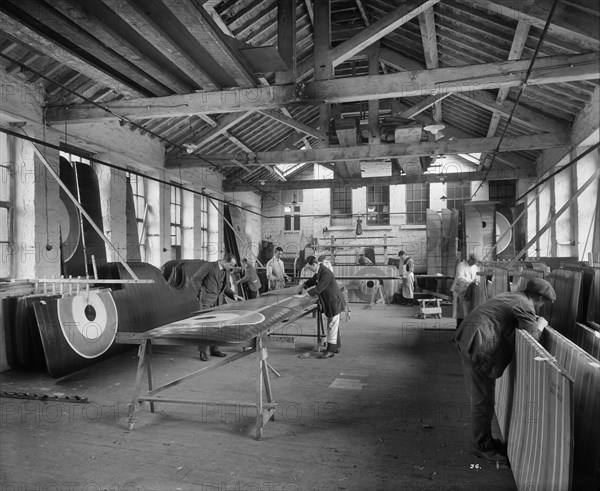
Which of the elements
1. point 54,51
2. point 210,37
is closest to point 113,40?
point 54,51

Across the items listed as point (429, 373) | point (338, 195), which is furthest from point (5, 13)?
point (338, 195)

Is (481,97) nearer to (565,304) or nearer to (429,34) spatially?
(429,34)

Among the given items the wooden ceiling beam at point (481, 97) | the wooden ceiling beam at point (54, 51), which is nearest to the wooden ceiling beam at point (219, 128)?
the wooden ceiling beam at point (481, 97)

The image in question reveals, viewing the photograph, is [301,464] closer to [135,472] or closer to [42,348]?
[135,472]

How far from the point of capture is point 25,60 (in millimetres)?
6039

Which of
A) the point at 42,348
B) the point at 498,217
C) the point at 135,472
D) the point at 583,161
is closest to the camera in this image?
the point at 583,161

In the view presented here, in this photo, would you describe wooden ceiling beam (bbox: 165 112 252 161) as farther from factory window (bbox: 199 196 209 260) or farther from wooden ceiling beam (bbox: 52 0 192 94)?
wooden ceiling beam (bbox: 52 0 192 94)

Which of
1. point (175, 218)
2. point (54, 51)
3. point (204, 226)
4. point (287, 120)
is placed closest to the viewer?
point (54, 51)

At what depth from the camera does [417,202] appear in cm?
1855

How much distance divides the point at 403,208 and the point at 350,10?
11.3 metres

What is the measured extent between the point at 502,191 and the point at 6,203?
1699 centimetres

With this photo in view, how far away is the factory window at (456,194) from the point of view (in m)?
18.1

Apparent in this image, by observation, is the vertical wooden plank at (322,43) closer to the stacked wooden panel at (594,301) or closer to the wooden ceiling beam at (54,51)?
the wooden ceiling beam at (54,51)

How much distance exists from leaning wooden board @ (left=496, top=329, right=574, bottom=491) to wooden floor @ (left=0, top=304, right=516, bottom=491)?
1.13 ft
